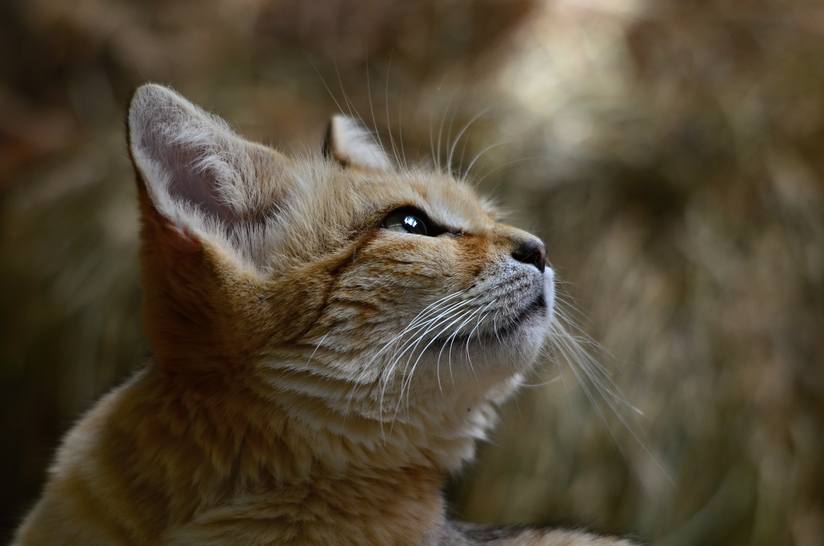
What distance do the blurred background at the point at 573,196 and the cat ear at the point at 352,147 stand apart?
43 centimetres

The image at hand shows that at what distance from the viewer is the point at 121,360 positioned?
2547 mm

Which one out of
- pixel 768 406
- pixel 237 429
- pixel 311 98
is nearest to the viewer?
pixel 237 429

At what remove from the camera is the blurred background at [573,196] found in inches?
90.8

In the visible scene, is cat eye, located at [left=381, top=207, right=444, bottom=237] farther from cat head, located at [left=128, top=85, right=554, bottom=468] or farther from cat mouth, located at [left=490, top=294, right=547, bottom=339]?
cat mouth, located at [left=490, top=294, right=547, bottom=339]

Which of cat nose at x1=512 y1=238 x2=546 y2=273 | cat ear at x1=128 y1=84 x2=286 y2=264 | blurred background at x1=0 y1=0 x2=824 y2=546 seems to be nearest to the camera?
cat ear at x1=128 y1=84 x2=286 y2=264

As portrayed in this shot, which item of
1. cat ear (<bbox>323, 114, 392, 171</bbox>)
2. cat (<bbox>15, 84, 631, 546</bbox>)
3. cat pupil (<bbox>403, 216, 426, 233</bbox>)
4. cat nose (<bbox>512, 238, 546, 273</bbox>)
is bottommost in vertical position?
cat (<bbox>15, 84, 631, 546</bbox>)

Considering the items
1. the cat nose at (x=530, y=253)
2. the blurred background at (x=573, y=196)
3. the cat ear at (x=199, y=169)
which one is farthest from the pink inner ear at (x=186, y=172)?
the blurred background at (x=573, y=196)

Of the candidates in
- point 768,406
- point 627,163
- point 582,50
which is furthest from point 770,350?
point 582,50

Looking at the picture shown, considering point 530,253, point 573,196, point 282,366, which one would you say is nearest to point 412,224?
point 530,253

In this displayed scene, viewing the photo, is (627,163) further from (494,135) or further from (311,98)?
(311,98)

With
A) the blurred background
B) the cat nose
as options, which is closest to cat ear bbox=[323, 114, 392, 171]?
the cat nose

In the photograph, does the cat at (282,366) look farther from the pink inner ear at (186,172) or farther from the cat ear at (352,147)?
the cat ear at (352,147)

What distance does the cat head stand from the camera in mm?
1058

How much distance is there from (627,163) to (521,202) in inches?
13.0
